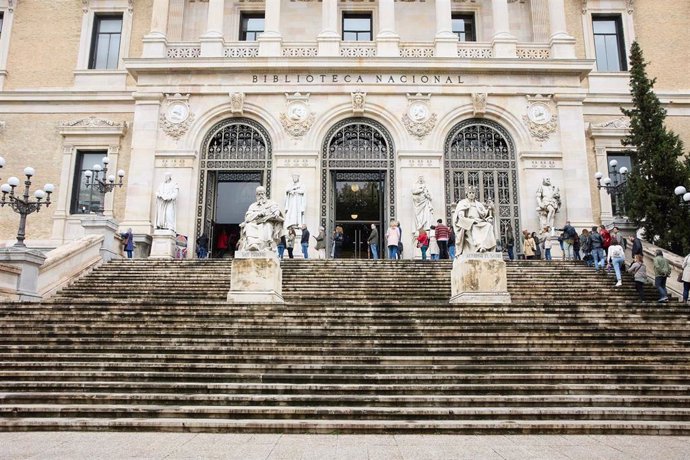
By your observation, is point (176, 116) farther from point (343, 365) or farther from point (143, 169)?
point (343, 365)

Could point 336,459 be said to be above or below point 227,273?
below

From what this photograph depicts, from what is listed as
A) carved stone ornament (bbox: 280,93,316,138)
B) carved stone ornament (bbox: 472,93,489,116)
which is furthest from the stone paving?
carved stone ornament (bbox: 472,93,489,116)

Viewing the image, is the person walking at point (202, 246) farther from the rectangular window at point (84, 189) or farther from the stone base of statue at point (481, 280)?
the stone base of statue at point (481, 280)

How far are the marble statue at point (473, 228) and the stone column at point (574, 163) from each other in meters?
8.00

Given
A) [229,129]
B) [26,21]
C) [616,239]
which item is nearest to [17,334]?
[229,129]

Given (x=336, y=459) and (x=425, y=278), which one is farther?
(x=425, y=278)

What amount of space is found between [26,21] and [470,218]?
73.7ft

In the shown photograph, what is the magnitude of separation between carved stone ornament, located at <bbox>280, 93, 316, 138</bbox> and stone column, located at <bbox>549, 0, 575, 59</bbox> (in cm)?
954

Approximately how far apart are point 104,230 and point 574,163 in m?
16.2

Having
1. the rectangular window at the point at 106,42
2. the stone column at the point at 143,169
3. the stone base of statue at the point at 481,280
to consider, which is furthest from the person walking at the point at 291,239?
the rectangular window at the point at 106,42

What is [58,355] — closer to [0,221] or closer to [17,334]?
[17,334]

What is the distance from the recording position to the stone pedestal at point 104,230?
16562mm

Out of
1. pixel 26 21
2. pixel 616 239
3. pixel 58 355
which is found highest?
pixel 26 21

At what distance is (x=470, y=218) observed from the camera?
12.9 metres
